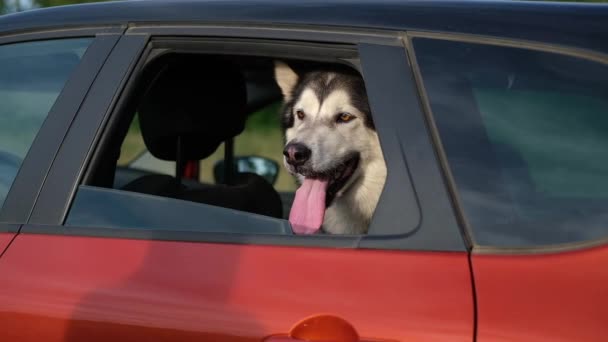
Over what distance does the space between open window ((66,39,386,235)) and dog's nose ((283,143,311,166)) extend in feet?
0.07

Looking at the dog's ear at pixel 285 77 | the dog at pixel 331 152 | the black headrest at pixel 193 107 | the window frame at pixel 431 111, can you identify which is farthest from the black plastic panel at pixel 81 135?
the dog's ear at pixel 285 77

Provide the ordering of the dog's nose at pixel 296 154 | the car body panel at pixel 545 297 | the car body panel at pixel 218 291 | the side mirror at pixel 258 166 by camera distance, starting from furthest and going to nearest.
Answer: the side mirror at pixel 258 166 < the dog's nose at pixel 296 154 < the car body panel at pixel 218 291 < the car body panel at pixel 545 297

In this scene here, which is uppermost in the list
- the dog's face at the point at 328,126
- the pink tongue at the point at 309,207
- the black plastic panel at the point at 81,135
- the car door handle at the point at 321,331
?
the dog's face at the point at 328,126

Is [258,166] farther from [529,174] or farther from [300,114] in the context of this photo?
[529,174]

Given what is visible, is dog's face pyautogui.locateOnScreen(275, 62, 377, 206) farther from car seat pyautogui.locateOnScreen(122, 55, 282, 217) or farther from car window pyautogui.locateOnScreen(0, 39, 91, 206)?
car window pyautogui.locateOnScreen(0, 39, 91, 206)

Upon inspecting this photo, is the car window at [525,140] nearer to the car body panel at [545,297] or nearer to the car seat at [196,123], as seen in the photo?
the car body panel at [545,297]

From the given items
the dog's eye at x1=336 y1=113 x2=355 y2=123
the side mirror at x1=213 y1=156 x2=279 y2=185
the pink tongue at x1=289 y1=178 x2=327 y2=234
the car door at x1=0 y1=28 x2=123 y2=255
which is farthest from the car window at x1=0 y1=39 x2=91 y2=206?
the side mirror at x1=213 y1=156 x2=279 y2=185

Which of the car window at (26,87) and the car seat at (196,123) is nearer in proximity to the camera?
the car window at (26,87)

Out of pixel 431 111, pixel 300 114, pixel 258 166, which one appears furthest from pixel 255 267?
pixel 258 166

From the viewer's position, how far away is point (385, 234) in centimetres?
210

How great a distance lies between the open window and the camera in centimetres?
242

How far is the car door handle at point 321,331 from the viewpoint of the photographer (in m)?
1.98

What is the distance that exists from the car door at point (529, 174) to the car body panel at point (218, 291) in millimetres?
99

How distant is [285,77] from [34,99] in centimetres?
163
